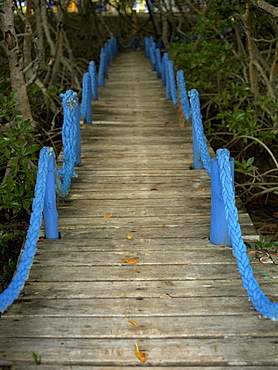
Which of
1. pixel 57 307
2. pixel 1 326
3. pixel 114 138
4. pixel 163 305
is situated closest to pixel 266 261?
pixel 163 305

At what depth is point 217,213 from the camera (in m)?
2.99

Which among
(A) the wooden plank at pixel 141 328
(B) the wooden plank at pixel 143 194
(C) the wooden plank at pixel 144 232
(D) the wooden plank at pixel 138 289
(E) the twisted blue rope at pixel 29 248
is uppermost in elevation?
(E) the twisted blue rope at pixel 29 248

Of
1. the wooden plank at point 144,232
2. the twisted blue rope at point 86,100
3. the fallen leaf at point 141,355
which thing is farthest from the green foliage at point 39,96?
the fallen leaf at point 141,355

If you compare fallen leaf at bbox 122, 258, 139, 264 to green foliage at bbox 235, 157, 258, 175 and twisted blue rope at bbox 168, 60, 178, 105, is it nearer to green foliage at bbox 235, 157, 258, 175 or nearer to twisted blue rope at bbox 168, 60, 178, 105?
green foliage at bbox 235, 157, 258, 175

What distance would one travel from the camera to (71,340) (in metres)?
2.21

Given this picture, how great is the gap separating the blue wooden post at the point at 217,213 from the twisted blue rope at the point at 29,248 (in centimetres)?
100

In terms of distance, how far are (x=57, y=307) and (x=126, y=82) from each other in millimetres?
6736

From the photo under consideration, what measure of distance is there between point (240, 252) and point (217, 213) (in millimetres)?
519

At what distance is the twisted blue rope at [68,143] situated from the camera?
388 centimetres

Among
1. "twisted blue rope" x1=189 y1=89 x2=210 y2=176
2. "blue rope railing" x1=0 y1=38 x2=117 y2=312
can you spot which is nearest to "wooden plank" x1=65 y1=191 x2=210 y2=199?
"blue rope railing" x1=0 y1=38 x2=117 y2=312

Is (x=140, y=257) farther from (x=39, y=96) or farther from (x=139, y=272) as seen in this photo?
(x=39, y=96)

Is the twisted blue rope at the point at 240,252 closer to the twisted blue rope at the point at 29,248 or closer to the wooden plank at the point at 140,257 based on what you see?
the wooden plank at the point at 140,257

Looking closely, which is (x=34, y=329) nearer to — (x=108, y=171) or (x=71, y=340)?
(x=71, y=340)

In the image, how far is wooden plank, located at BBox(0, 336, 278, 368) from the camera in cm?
208
